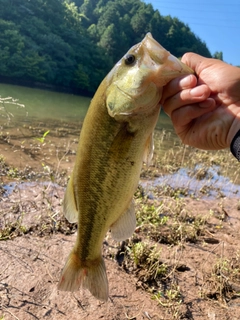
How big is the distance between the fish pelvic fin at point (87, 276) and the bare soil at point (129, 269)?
972 millimetres

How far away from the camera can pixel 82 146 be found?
6.77ft

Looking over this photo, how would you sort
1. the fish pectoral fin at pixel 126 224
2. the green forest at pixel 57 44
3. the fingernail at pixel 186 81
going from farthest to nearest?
the green forest at pixel 57 44
the fish pectoral fin at pixel 126 224
the fingernail at pixel 186 81

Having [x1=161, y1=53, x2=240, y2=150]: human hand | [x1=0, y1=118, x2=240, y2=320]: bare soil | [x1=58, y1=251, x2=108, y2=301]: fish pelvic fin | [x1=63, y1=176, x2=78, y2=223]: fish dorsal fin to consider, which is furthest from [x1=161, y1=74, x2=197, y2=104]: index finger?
[x1=0, y1=118, x2=240, y2=320]: bare soil

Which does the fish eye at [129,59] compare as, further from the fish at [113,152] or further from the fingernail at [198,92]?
the fingernail at [198,92]

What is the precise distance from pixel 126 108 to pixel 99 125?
0.20 meters

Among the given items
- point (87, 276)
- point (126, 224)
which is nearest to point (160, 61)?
point (126, 224)

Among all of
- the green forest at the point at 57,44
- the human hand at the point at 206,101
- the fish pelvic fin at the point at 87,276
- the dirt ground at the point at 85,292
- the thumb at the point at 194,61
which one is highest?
the green forest at the point at 57,44

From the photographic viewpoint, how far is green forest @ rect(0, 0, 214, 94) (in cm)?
5291

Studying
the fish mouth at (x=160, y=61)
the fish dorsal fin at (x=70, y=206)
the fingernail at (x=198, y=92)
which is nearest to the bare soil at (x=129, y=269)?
the fish dorsal fin at (x=70, y=206)

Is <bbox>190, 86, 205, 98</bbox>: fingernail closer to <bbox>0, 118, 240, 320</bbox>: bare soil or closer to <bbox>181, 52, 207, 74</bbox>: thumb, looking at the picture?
<bbox>181, 52, 207, 74</bbox>: thumb

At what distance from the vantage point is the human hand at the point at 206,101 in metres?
1.98

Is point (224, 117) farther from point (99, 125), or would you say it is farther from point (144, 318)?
point (144, 318)

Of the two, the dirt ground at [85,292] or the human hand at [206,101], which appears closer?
the human hand at [206,101]

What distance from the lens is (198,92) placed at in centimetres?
197
